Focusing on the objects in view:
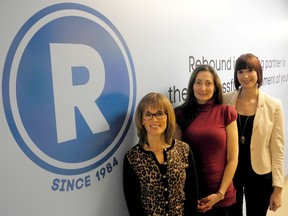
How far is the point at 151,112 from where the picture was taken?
127 centimetres

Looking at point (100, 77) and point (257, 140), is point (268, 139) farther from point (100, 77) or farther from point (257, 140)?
point (100, 77)

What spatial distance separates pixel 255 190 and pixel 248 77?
0.70 metres

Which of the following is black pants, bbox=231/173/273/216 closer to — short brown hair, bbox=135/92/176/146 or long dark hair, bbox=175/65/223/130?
long dark hair, bbox=175/65/223/130

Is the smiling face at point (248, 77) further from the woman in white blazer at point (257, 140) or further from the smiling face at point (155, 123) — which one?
the smiling face at point (155, 123)

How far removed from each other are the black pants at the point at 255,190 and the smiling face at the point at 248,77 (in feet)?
1.80

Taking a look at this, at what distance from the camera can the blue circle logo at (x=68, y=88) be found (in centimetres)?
94

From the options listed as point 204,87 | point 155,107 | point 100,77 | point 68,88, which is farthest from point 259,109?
point 68,88

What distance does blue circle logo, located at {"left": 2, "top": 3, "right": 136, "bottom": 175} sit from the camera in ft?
3.09

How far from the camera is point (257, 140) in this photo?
169cm

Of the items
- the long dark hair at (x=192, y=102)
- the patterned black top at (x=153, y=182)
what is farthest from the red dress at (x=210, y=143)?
the patterned black top at (x=153, y=182)

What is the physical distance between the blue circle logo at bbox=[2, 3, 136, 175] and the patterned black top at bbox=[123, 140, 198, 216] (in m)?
0.12

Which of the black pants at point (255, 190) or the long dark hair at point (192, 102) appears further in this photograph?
the black pants at point (255, 190)

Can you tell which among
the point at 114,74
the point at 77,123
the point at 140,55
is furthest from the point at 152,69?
the point at 77,123

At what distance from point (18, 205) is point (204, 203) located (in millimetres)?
920
